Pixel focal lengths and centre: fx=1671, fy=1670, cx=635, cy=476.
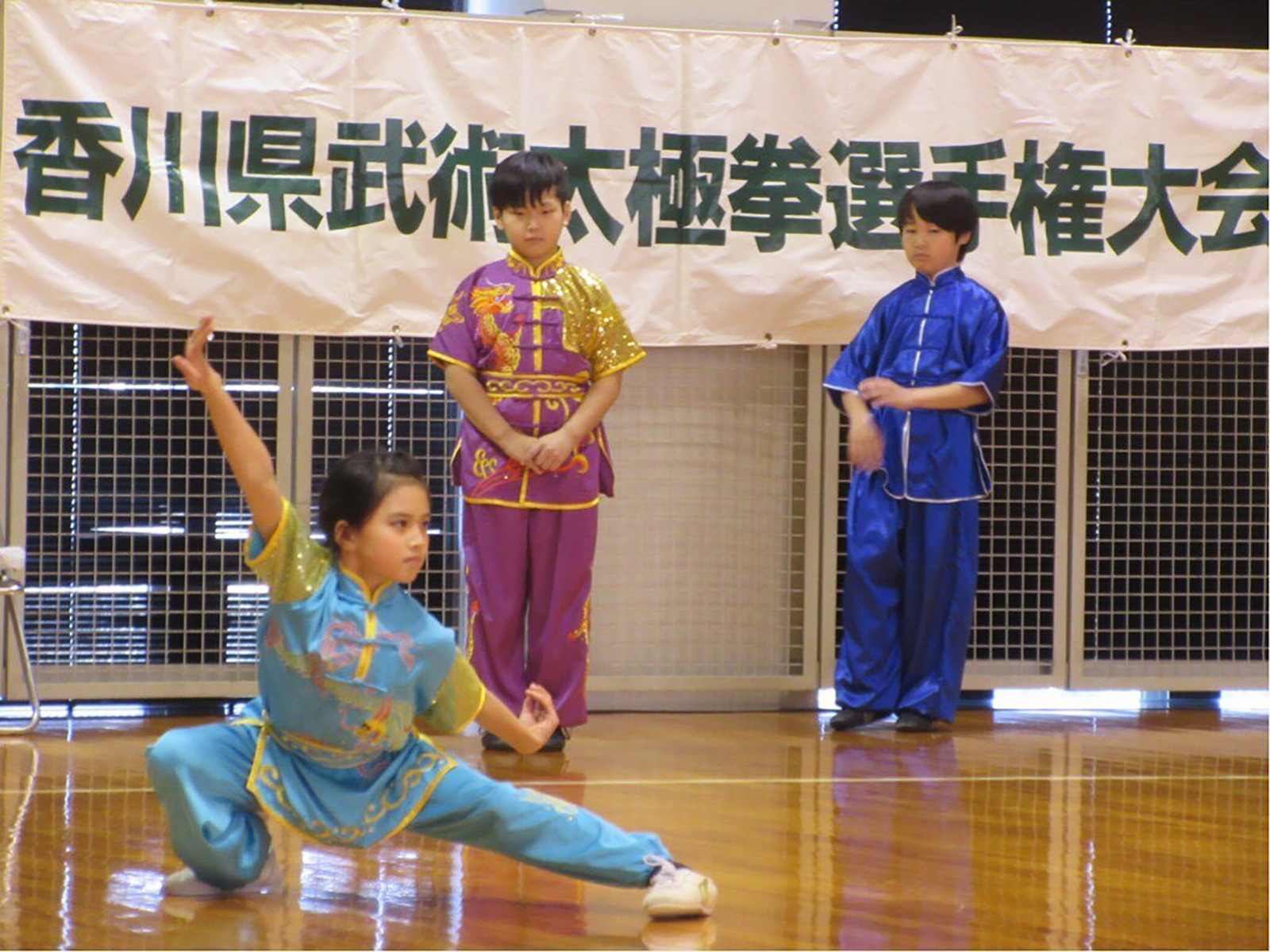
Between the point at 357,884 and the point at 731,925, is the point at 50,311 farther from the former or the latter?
the point at 731,925

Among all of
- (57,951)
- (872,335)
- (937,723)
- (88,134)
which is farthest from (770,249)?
(57,951)

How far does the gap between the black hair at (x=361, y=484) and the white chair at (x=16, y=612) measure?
199 centimetres

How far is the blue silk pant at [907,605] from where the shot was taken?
4.61 m

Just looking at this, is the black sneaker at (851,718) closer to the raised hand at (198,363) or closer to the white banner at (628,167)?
the white banner at (628,167)

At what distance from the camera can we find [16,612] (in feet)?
14.4

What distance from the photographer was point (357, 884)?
272cm

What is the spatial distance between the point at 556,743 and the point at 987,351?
1.57 meters

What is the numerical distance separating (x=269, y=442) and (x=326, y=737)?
2328mm

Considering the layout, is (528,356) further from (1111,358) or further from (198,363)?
(1111,358)

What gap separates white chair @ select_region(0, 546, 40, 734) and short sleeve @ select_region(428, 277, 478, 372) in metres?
1.19

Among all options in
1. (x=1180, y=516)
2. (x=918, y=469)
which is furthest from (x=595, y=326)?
(x=1180, y=516)

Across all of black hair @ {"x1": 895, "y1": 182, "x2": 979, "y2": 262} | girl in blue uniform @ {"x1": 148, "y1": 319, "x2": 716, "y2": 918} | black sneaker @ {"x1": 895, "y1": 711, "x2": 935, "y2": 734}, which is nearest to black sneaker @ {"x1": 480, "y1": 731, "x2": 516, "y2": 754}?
black sneaker @ {"x1": 895, "y1": 711, "x2": 935, "y2": 734}

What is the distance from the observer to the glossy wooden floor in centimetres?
243

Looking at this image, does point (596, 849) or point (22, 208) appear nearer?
point (596, 849)
